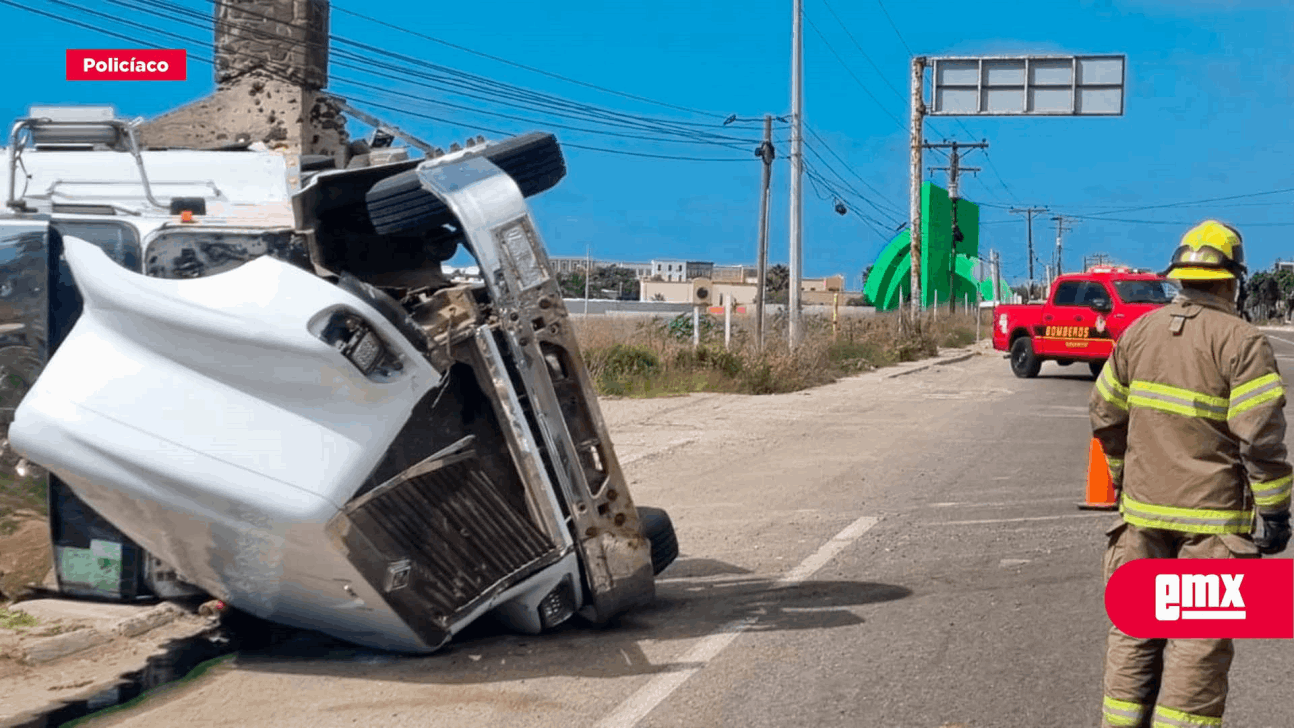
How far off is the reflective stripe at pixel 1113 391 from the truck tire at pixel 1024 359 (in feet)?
73.1

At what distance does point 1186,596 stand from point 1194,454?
0.44 m

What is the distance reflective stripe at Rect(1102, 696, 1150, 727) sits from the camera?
4.48m

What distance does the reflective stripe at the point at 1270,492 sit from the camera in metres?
4.23

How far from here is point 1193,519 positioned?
4375mm

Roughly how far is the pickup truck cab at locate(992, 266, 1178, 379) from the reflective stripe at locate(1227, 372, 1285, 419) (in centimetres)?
2051

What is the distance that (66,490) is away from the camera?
6.18m

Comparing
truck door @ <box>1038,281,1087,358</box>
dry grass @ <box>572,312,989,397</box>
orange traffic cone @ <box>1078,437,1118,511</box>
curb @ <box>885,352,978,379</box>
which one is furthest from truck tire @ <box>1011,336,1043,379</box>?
orange traffic cone @ <box>1078,437,1118,511</box>

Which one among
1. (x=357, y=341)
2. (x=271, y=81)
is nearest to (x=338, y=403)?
(x=357, y=341)

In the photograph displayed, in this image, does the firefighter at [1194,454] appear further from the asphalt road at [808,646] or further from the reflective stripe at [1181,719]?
the asphalt road at [808,646]

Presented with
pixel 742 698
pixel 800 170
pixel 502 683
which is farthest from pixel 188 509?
pixel 800 170

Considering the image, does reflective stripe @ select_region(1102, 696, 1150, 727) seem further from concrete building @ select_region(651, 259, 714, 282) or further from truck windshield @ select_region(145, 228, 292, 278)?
concrete building @ select_region(651, 259, 714, 282)

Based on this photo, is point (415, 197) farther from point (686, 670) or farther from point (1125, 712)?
point (1125, 712)

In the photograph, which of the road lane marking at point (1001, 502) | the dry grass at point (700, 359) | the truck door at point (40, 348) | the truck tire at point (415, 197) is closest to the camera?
the truck tire at point (415, 197)

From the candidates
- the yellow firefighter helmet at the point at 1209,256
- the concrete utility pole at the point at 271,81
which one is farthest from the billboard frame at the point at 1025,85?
the yellow firefighter helmet at the point at 1209,256
